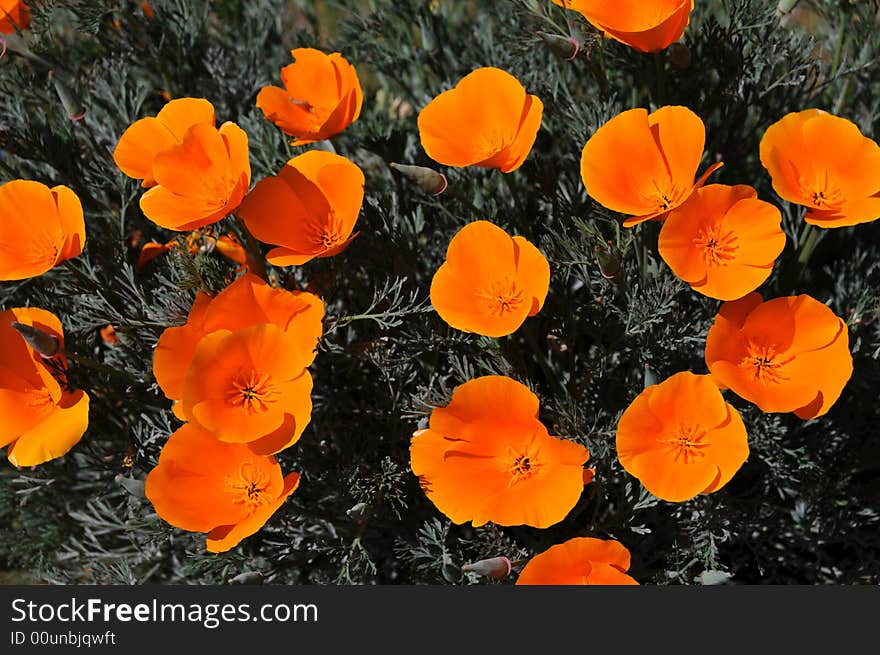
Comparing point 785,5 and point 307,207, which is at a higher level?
point 785,5

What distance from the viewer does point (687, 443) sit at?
1.28 meters

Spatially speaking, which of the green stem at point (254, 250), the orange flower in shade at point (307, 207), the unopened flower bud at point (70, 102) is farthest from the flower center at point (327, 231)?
the unopened flower bud at point (70, 102)

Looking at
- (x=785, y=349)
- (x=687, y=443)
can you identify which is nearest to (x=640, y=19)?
(x=785, y=349)

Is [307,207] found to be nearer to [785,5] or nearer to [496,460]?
[496,460]

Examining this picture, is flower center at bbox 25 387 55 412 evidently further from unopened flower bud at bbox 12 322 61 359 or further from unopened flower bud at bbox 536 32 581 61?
unopened flower bud at bbox 536 32 581 61

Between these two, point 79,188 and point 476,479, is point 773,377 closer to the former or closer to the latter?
point 476,479

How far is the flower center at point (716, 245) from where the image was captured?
4.18 ft

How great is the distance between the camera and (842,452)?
167 cm

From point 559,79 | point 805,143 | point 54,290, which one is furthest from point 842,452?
point 54,290

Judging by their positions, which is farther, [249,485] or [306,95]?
[306,95]

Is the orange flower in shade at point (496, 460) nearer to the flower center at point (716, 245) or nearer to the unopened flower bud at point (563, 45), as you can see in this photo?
the flower center at point (716, 245)

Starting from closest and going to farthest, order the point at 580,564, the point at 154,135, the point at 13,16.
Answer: the point at 580,564, the point at 154,135, the point at 13,16

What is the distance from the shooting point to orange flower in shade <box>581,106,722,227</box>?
1.30 metres

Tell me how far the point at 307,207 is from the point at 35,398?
515 mm
